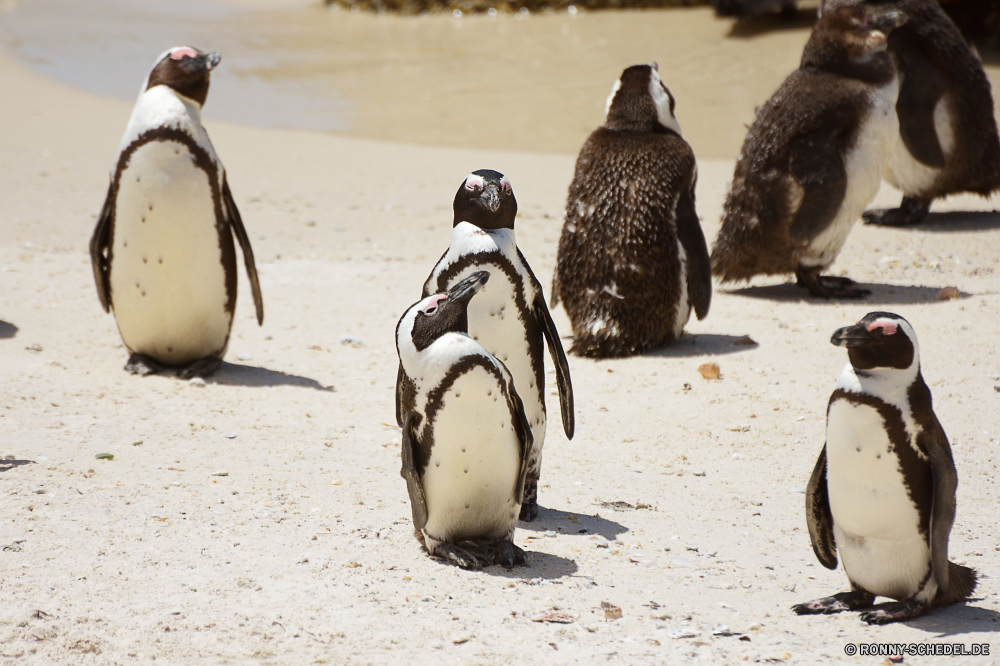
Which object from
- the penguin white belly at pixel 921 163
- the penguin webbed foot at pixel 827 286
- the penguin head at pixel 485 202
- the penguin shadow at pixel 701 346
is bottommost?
the penguin shadow at pixel 701 346

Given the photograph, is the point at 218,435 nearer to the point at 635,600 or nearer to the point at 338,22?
the point at 635,600

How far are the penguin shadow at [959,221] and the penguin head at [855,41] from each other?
2438 mm

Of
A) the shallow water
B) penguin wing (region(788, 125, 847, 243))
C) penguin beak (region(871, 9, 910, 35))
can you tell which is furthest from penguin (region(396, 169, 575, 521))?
the shallow water

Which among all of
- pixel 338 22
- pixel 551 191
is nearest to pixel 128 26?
pixel 338 22

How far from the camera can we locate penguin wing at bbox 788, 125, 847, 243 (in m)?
6.39

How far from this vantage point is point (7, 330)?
18.4 ft

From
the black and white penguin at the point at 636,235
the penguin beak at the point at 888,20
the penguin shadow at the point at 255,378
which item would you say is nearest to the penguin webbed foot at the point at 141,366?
the penguin shadow at the point at 255,378

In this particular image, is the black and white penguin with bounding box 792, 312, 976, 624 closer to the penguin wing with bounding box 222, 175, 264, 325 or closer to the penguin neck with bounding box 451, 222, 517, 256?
the penguin neck with bounding box 451, 222, 517, 256

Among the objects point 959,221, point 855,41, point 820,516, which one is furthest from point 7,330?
point 959,221

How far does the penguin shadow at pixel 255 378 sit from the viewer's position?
5.24 m

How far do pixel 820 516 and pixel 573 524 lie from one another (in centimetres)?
93

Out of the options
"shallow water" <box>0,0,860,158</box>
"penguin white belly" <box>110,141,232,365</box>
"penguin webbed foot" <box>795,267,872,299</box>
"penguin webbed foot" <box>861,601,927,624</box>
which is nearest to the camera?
"penguin webbed foot" <box>861,601,927,624</box>

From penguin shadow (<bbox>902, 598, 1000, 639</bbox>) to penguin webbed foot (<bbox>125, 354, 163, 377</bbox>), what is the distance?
3848 mm

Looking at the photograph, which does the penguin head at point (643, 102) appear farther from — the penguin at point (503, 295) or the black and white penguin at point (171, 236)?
the penguin at point (503, 295)
